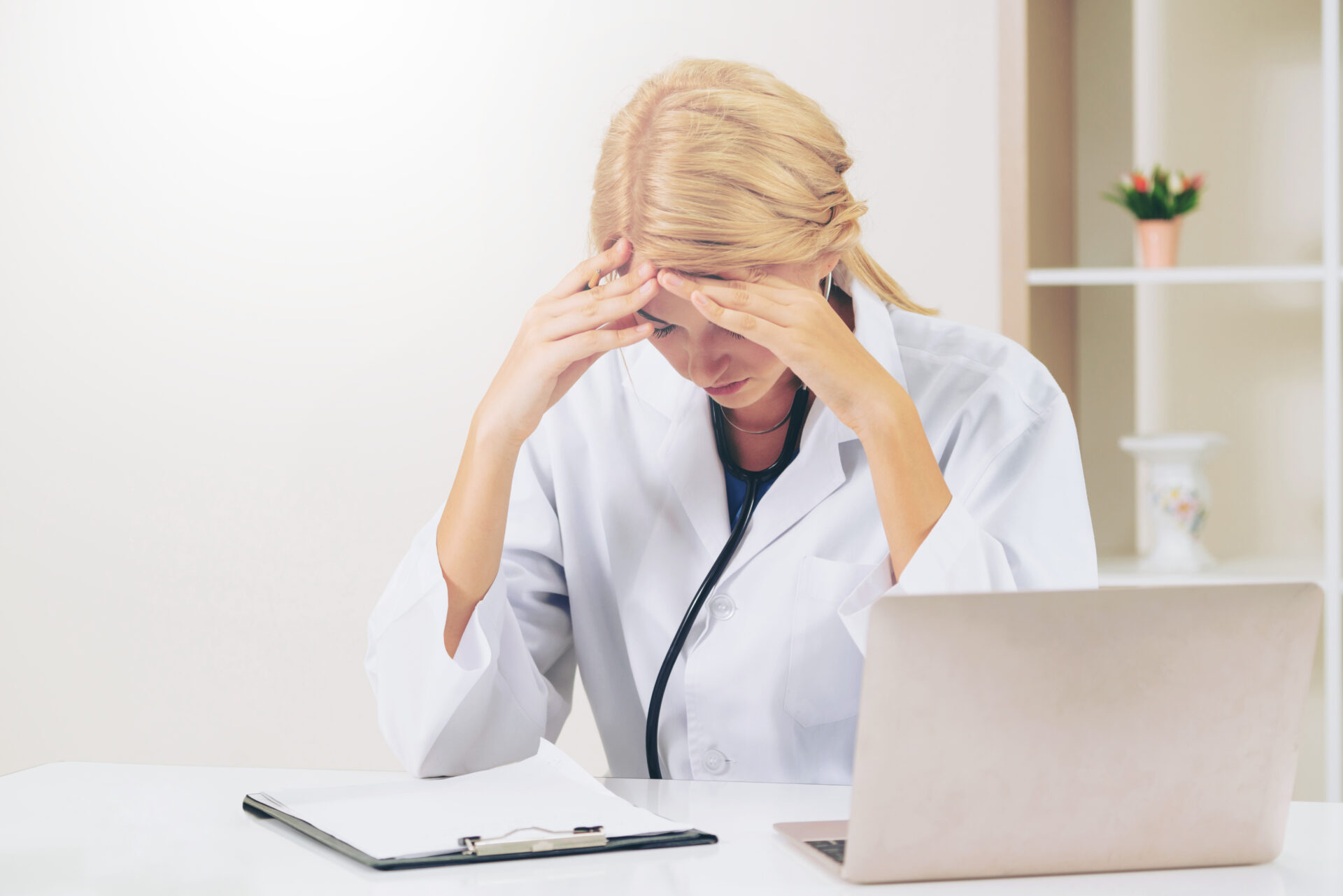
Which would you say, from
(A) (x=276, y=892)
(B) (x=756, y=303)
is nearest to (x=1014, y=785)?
(A) (x=276, y=892)

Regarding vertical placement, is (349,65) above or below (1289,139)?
above

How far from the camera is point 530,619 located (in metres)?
1.40

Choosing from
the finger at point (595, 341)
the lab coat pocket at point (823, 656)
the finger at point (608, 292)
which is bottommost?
the lab coat pocket at point (823, 656)

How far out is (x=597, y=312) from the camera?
1.23 m

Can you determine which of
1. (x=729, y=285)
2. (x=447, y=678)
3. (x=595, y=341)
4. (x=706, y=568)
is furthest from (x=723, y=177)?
(x=447, y=678)

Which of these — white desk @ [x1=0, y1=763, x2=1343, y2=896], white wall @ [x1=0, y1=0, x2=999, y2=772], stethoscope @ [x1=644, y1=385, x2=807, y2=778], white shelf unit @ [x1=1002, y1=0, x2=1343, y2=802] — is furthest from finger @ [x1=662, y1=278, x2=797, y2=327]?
white wall @ [x1=0, y1=0, x2=999, y2=772]

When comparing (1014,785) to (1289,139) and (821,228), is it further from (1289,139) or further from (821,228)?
(1289,139)

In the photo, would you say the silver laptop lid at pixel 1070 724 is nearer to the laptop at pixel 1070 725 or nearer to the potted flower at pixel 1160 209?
the laptop at pixel 1070 725

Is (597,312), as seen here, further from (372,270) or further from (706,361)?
(372,270)

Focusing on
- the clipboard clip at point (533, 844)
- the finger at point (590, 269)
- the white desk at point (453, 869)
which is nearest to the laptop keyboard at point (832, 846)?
the white desk at point (453, 869)

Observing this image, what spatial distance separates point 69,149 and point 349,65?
2.08 ft

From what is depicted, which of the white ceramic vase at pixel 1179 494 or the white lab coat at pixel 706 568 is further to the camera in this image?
the white ceramic vase at pixel 1179 494

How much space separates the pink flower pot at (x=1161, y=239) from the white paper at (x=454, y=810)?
1400mm

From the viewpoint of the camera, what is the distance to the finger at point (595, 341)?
47.6 inches
